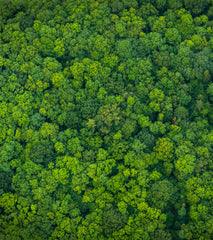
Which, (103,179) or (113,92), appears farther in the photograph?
(113,92)

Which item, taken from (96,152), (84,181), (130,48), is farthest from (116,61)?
(84,181)

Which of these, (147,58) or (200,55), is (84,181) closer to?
(147,58)

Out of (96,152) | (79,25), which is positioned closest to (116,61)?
(79,25)

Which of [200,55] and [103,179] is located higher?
[200,55]

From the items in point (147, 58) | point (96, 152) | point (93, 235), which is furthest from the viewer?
point (147, 58)

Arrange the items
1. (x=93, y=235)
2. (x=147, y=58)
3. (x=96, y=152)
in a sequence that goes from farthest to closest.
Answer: (x=147, y=58)
(x=96, y=152)
(x=93, y=235)

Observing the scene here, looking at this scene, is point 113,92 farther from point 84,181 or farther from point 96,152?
→ point 84,181

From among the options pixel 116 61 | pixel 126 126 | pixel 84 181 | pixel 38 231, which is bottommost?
pixel 38 231
